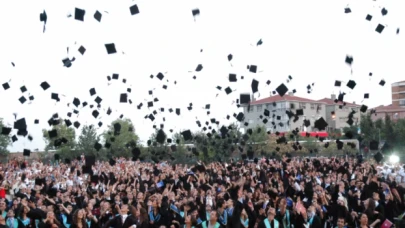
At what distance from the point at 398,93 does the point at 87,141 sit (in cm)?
6042

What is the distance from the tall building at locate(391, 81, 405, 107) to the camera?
8166cm

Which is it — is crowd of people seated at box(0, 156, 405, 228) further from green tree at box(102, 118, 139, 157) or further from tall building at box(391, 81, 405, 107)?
tall building at box(391, 81, 405, 107)

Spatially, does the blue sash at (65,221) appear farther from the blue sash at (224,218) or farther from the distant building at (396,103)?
the distant building at (396,103)

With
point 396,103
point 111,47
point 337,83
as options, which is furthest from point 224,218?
point 396,103

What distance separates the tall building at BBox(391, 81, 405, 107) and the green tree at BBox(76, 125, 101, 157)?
190 ft

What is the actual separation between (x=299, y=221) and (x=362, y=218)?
1.39 metres

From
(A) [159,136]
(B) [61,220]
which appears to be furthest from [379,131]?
(B) [61,220]

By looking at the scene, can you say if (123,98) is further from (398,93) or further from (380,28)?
(398,93)

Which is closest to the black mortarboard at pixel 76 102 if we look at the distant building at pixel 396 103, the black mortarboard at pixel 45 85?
the black mortarboard at pixel 45 85

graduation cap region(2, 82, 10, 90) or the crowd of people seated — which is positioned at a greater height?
graduation cap region(2, 82, 10, 90)

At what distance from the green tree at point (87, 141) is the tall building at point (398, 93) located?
57.9 m

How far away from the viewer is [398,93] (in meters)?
82.4

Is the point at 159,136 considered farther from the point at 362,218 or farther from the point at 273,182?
the point at 362,218

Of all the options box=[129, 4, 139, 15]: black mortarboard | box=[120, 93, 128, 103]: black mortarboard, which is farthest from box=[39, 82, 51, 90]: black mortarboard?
box=[129, 4, 139, 15]: black mortarboard
